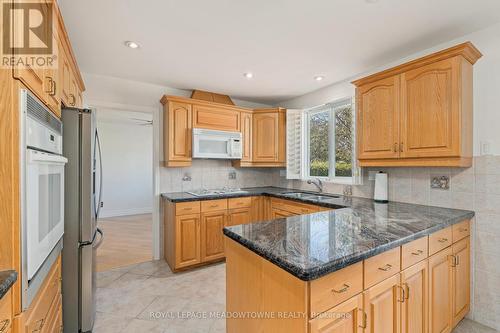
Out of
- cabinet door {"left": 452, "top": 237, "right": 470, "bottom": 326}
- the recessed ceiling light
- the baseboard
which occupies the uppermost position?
the recessed ceiling light

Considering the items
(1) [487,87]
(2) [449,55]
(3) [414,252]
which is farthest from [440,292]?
(2) [449,55]

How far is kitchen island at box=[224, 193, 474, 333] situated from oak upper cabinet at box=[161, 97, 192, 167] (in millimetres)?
1942

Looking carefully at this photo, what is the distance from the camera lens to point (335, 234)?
4.46ft

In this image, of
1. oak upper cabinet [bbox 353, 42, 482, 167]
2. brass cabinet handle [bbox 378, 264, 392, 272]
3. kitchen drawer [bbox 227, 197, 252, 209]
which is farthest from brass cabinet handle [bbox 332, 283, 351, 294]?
kitchen drawer [bbox 227, 197, 252, 209]

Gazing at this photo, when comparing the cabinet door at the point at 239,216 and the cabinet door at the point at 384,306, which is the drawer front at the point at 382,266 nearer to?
the cabinet door at the point at 384,306

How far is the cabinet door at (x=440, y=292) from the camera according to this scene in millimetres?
1565

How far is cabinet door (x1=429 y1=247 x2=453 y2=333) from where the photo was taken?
157cm

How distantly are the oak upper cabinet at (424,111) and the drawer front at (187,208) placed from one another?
80.1 inches

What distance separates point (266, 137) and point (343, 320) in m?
2.92

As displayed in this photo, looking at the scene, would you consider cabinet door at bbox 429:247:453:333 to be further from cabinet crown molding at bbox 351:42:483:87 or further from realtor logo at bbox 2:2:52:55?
realtor logo at bbox 2:2:52:55

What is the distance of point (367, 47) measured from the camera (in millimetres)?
2211

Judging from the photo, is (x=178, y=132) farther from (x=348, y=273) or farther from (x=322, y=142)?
(x=348, y=273)

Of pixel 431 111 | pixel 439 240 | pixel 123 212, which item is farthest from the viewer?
pixel 123 212

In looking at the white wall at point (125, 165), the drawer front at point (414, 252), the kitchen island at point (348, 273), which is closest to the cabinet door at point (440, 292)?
the kitchen island at point (348, 273)
